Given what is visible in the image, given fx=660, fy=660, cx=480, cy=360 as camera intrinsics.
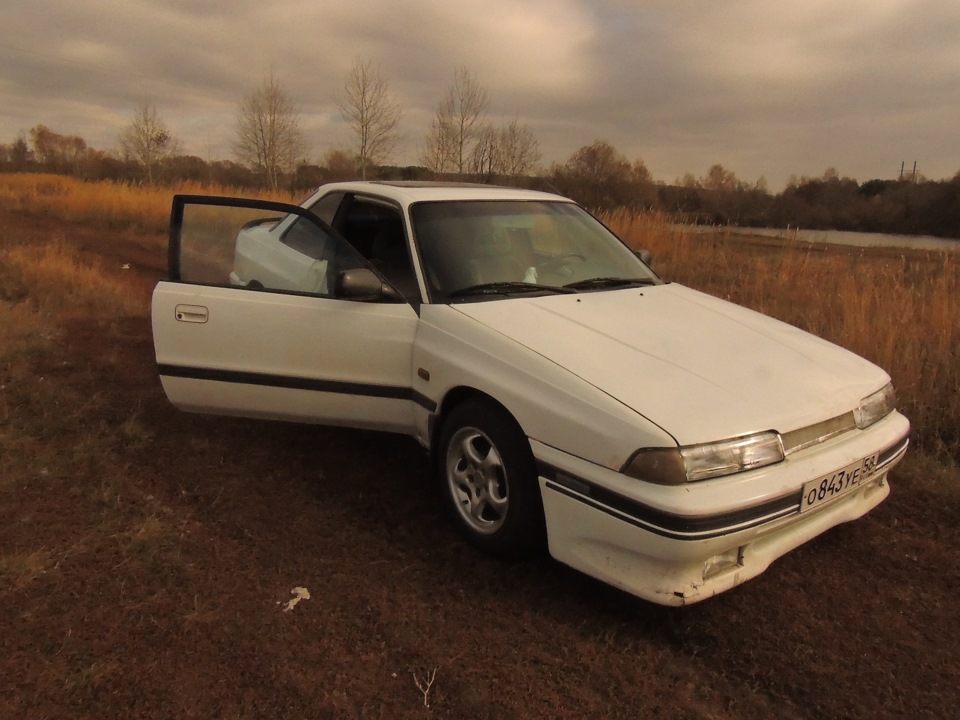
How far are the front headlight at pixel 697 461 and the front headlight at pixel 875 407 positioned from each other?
736 mm

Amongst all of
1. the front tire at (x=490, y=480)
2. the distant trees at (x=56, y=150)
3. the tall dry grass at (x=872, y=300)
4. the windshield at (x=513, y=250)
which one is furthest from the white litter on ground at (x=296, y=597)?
the distant trees at (x=56, y=150)

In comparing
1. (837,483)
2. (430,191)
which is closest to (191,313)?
(430,191)

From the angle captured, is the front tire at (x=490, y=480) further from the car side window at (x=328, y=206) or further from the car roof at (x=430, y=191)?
the car side window at (x=328, y=206)

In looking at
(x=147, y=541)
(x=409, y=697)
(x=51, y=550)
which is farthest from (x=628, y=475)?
(x=51, y=550)

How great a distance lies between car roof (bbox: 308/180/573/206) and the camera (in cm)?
365

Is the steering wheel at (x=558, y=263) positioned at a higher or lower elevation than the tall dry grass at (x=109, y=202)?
lower

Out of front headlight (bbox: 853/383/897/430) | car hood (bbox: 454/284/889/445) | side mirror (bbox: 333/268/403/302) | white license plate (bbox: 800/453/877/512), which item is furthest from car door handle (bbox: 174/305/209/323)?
front headlight (bbox: 853/383/897/430)

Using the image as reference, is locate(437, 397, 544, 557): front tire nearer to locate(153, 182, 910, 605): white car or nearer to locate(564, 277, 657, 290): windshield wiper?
locate(153, 182, 910, 605): white car

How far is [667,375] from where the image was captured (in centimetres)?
249

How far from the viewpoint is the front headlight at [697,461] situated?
2148 mm

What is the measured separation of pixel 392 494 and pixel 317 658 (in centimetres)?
126

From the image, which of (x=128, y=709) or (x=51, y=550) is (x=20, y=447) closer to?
(x=51, y=550)

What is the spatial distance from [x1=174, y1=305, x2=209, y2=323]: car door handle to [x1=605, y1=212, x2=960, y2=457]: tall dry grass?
173 inches

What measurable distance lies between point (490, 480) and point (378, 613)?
2.21 ft
